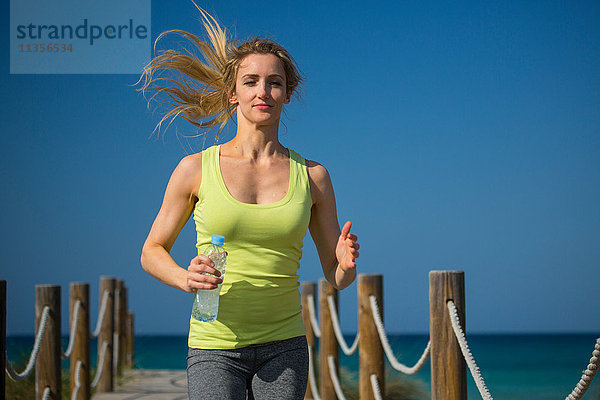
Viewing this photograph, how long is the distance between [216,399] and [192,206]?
2.34 ft

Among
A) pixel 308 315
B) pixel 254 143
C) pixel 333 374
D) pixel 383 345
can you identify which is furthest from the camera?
pixel 308 315

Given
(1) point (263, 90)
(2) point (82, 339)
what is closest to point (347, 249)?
(1) point (263, 90)

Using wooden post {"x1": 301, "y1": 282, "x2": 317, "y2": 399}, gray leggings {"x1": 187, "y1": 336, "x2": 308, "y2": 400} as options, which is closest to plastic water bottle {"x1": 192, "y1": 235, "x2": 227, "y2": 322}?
gray leggings {"x1": 187, "y1": 336, "x2": 308, "y2": 400}

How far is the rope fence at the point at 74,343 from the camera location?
5.08 meters

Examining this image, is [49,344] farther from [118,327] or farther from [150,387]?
[118,327]

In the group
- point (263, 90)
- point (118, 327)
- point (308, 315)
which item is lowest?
point (118, 327)

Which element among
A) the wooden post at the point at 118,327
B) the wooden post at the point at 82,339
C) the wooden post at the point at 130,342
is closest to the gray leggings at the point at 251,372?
the wooden post at the point at 82,339

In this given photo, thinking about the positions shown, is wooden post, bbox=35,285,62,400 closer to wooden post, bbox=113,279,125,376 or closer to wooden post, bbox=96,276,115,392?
wooden post, bbox=96,276,115,392

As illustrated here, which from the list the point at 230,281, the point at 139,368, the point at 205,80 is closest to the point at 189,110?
the point at 205,80

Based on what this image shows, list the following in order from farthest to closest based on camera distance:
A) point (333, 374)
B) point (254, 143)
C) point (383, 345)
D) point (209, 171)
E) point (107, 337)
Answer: point (107, 337)
point (333, 374)
point (383, 345)
point (254, 143)
point (209, 171)

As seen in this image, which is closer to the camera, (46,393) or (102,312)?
(46,393)

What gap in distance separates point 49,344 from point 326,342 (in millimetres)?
2736

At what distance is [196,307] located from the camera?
97.8 inches

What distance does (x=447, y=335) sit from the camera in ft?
11.1
